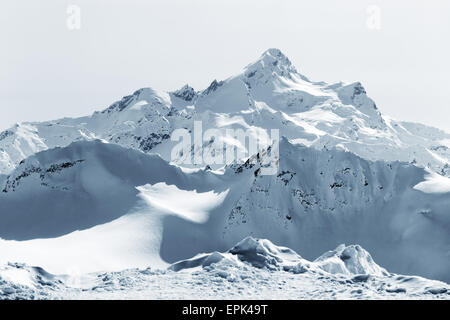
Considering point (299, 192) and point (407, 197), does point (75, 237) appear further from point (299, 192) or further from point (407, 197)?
point (407, 197)

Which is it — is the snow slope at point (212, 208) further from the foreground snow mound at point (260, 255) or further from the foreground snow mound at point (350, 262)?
the foreground snow mound at point (260, 255)

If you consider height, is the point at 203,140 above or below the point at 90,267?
above

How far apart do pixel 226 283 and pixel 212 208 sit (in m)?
42.5

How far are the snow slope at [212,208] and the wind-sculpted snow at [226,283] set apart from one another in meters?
23.3

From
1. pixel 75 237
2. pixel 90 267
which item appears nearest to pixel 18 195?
pixel 75 237

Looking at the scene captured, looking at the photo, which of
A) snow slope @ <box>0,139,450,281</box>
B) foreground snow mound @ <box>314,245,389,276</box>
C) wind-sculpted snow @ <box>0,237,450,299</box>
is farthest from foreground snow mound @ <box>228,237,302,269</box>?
snow slope @ <box>0,139,450,281</box>

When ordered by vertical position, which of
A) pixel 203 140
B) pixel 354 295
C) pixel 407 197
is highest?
pixel 203 140

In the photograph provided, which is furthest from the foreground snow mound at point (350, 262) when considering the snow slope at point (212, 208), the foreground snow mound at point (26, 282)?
the foreground snow mound at point (26, 282)

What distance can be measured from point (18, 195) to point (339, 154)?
143 feet

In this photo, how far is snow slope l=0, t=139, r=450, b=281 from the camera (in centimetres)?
7131

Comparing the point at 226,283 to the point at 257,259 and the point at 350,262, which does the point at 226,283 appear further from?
the point at 350,262

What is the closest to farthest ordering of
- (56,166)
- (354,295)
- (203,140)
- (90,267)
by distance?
(354,295) → (90,267) → (56,166) → (203,140)

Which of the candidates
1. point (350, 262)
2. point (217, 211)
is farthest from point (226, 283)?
point (217, 211)

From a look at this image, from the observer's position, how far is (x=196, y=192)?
285 ft
